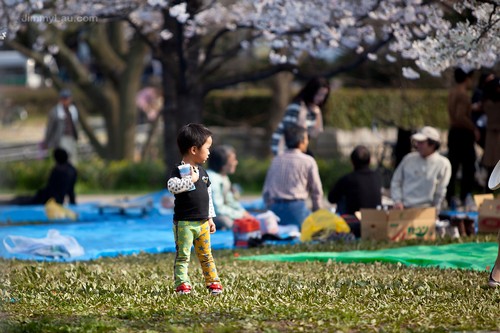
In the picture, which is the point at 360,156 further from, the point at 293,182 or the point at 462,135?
the point at 462,135

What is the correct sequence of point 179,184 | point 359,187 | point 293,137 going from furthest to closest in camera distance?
1. point 293,137
2. point 359,187
3. point 179,184

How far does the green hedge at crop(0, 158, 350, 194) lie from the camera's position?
20703mm

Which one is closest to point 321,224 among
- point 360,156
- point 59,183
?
point 360,156

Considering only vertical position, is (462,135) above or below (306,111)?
below

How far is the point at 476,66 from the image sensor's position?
1271 centimetres

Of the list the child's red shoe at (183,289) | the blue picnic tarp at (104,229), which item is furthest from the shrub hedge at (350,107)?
the child's red shoe at (183,289)

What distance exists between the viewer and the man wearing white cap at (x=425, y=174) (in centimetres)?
1194

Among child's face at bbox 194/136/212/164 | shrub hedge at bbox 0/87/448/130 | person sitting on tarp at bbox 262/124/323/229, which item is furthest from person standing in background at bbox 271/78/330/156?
shrub hedge at bbox 0/87/448/130

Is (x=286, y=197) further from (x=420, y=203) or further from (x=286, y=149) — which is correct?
(x=420, y=203)

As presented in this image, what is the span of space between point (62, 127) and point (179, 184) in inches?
457

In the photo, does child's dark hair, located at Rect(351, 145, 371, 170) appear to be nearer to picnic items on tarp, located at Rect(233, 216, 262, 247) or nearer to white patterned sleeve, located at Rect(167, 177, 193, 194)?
picnic items on tarp, located at Rect(233, 216, 262, 247)

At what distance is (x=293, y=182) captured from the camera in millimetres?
12203

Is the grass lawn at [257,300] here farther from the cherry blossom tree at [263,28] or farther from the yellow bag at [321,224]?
the cherry blossom tree at [263,28]

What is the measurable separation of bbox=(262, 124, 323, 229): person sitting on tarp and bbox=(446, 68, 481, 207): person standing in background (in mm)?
2872
